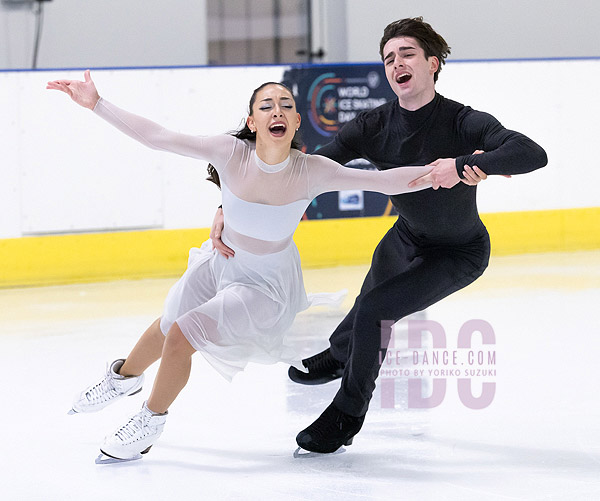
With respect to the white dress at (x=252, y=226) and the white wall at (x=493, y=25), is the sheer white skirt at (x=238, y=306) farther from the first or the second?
the white wall at (x=493, y=25)

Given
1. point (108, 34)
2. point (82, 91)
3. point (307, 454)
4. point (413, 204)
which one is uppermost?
point (108, 34)

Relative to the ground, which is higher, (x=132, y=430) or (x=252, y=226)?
(x=252, y=226)

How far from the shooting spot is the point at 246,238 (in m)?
2.84

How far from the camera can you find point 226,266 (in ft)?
9.46

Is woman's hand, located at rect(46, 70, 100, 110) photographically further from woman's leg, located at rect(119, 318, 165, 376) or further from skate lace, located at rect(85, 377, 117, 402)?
skate lace, located at rect(85, 377, 117, 402)

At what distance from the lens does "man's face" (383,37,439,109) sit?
2936 mm

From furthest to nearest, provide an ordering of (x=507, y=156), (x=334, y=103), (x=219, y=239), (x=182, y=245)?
(x=334, y=103) → (x=182, y=245) → (x=219, y=239) → (x=507, y=156)

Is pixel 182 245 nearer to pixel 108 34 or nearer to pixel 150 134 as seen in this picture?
pixel 108 34

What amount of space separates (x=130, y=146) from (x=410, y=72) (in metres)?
3.84

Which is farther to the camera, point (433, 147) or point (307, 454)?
point (433, 147)

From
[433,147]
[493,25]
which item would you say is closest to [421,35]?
[433,147]

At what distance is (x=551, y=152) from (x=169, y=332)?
5403 mm

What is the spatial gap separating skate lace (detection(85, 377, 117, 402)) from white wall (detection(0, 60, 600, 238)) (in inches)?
136

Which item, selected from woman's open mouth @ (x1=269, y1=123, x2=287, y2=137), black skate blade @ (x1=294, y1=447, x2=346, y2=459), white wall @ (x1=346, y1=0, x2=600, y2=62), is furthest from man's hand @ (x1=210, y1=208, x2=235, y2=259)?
white wall @ (x1=346, y1=0, x2=600, y2=62)
